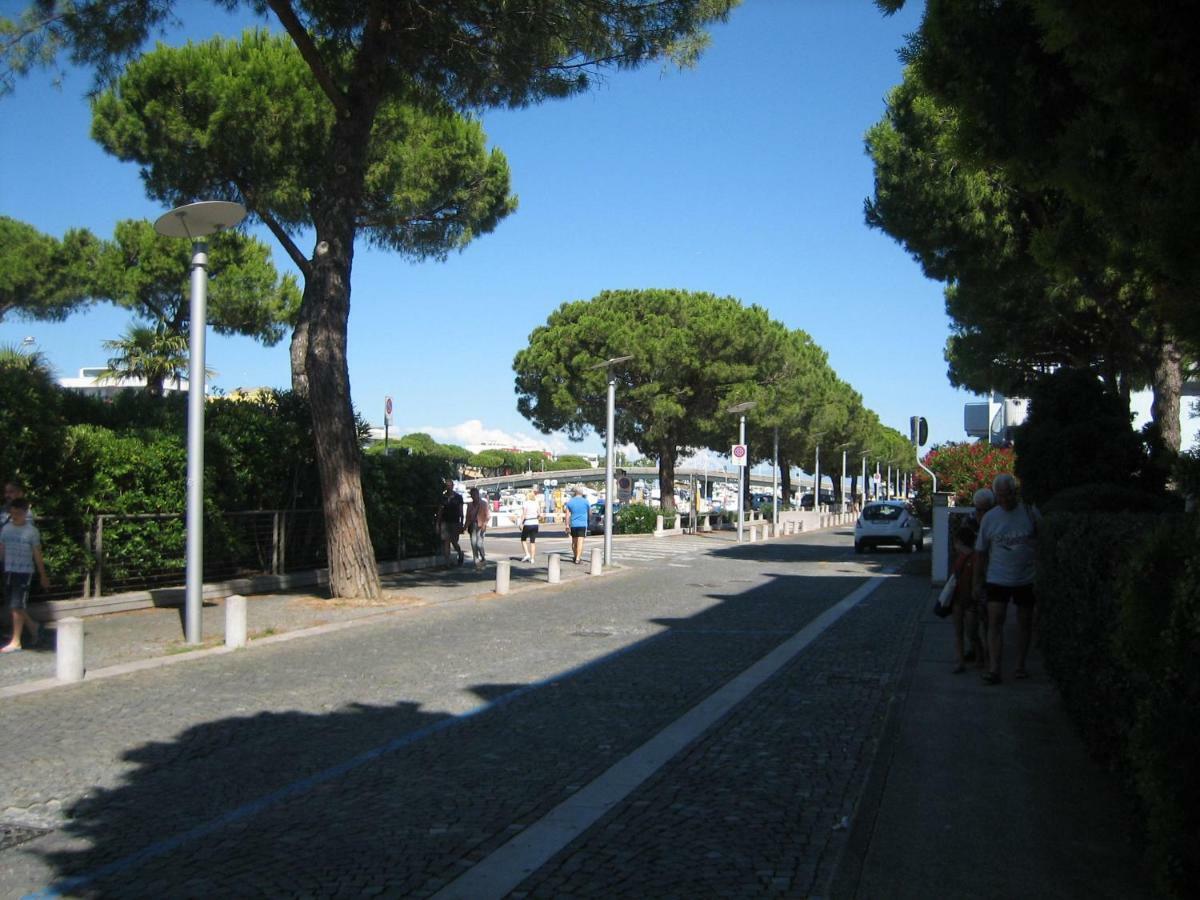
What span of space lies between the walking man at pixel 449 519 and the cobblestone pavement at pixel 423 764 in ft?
33.6

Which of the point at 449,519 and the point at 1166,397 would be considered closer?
the point at 1166,397

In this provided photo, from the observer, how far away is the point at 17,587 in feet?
35.2

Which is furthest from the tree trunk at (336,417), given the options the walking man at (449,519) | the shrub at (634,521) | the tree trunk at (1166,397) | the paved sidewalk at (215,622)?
the shrub at (634,521)

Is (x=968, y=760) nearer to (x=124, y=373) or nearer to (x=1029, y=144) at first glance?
(x=1029, y=144)

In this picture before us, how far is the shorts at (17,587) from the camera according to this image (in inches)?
420

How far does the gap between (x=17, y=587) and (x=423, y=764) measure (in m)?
6.43

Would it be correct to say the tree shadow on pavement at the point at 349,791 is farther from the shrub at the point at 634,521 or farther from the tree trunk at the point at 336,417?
the shrub at the point at 634,521

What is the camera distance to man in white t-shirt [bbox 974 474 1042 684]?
8.71 metres

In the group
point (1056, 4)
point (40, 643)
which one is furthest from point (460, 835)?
point (40, 643)

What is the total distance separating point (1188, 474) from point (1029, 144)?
2530 mm

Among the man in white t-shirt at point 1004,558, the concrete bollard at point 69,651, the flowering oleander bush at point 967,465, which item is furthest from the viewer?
the flowering oleander bush at point 967,465

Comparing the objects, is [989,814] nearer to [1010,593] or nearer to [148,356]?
[1010,593]

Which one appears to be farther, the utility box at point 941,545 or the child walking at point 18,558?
the utility box at point 941,545

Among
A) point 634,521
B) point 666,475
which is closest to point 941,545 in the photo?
point 634,521
